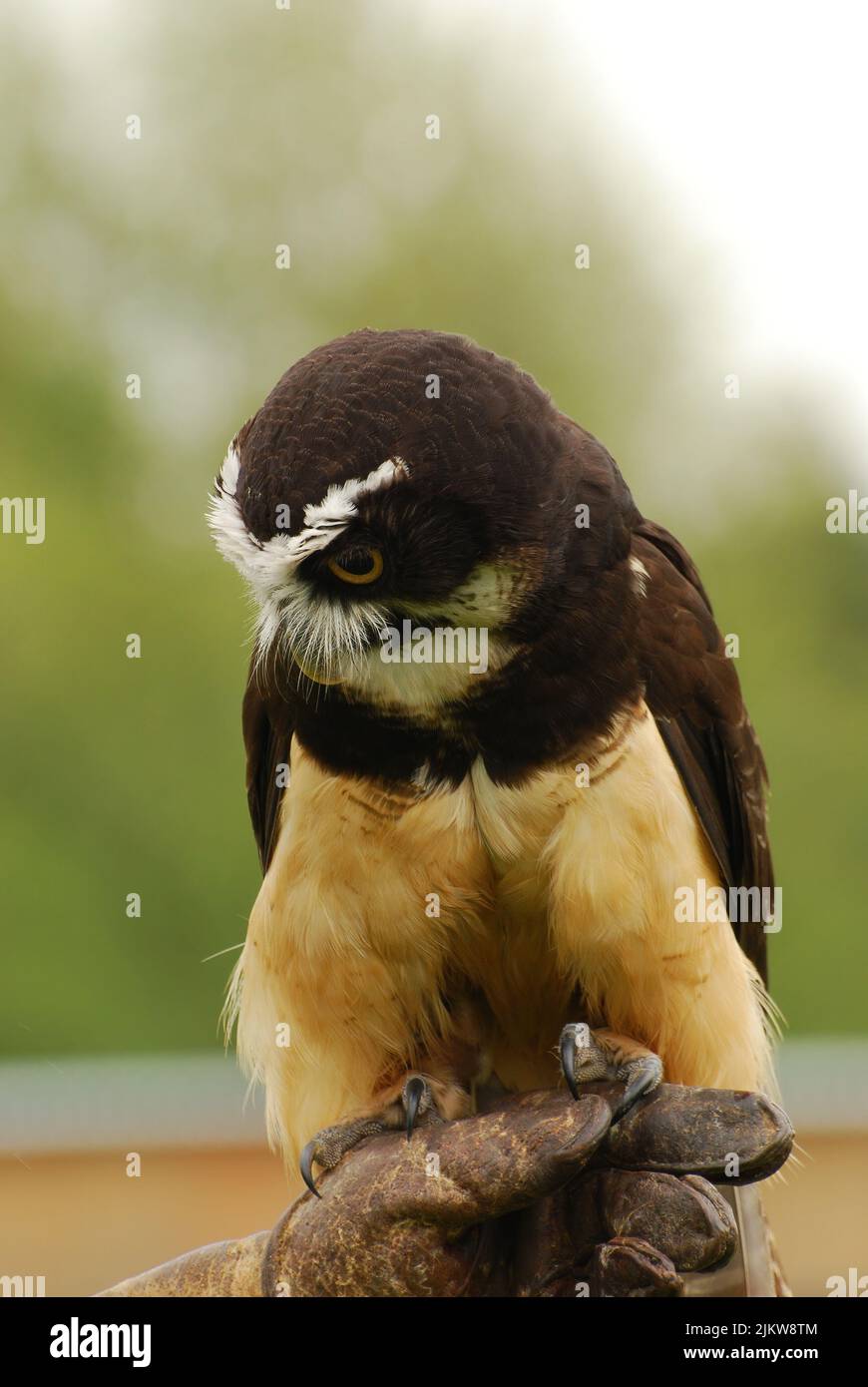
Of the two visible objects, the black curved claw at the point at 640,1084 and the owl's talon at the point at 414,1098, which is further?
the owl's talon at the point at 414,1098

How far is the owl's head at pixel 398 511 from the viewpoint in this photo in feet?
10.2

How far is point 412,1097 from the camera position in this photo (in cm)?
369

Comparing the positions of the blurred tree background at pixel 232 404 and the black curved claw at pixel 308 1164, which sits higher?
the blurred tree background at pixel 232 404

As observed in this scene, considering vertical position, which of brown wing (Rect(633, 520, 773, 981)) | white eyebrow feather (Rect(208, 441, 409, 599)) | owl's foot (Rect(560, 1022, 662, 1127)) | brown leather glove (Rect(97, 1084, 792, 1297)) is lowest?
brown leather glove (Rect(97, 1084, 792, 1297))

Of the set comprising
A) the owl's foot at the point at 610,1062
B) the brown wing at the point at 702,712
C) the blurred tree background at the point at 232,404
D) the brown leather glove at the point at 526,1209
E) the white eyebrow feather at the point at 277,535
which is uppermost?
→ the blurred tree background at the point at 232,404

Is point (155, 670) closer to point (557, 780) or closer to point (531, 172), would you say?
point (531, 172)

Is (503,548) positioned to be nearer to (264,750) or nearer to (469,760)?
(469,760)

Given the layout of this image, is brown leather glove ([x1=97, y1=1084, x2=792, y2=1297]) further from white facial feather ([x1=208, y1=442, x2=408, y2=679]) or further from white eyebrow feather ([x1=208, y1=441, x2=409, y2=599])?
white eyebrow feather ([x1=208, y1=441, x2=409, y2=599])

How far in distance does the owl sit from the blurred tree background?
7825 millimetres

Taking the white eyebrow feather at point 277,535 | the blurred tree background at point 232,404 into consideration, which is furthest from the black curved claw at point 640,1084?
the blurred tree background at point 232,404

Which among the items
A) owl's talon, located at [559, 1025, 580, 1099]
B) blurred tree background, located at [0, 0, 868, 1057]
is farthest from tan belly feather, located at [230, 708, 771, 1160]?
blurred tree background, located at [0, 0, 868, 1057]

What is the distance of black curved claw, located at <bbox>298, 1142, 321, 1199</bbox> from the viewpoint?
3.55 m

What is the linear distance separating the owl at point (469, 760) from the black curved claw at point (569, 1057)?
0.05ft

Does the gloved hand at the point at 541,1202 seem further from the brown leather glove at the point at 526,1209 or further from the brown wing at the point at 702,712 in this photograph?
the brown wing at the point at 702,712
